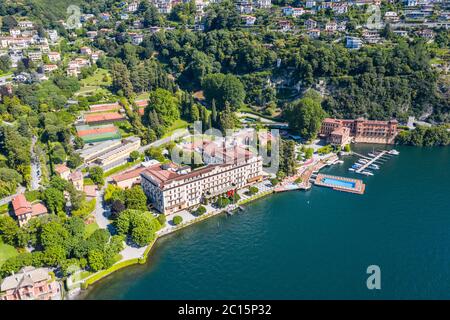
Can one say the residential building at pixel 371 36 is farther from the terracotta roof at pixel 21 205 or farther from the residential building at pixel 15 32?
the residential building at pixel 15 32

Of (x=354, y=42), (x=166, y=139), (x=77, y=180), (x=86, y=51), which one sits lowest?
(x=77, y=180)

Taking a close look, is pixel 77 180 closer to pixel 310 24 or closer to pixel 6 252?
pixel 6 252

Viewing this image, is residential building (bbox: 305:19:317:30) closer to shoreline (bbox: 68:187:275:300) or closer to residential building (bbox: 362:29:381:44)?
residential building (bbox: 362:29:381:44)

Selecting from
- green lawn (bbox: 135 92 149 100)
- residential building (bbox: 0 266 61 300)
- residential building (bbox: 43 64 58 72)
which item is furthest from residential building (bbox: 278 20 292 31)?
residential building (bbox: 0 266 61 300)

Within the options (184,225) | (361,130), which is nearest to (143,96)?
(184,225)

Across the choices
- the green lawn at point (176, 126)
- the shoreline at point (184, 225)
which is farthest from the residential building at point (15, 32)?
the shoreline at point (184, 225)
